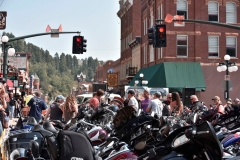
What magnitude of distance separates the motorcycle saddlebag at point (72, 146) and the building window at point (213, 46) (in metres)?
36.2

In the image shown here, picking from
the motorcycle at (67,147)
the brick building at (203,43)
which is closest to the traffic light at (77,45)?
the brick building at (203,43)

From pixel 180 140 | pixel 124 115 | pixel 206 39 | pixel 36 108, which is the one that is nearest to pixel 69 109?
pixel 36 108

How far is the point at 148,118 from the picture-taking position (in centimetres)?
810

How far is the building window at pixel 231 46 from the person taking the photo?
41.6 meters

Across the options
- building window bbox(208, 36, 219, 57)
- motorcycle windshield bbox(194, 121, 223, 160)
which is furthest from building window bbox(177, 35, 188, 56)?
motorcycle windshield bbox(194, 121, 223, 160)

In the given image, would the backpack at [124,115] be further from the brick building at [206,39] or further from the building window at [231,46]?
the building window at [231,46]

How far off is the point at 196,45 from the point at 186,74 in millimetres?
2750

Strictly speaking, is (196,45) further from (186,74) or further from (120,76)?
(120,76)

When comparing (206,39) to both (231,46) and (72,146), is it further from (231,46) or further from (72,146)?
(72,146)

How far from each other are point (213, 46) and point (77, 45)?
691 inches

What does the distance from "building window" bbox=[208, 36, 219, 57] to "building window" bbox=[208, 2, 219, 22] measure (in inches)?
61.6

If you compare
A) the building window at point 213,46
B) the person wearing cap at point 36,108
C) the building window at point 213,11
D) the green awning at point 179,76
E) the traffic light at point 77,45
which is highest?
the building window at point 213,11

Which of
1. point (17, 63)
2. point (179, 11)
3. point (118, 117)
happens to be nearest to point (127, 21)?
point (179, 11)

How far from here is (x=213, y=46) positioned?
1630 inches
